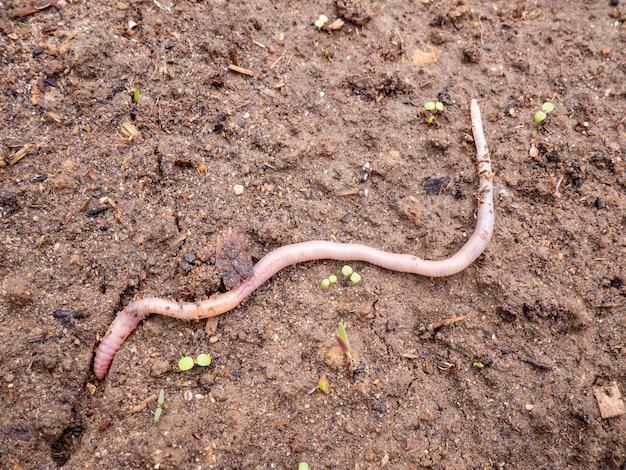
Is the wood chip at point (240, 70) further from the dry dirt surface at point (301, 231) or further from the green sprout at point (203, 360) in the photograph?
the green sprout at point (203, 360)

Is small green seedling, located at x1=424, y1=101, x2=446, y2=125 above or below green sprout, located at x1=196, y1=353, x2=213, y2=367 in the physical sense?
above

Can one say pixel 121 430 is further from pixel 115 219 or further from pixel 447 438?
pixel 447 438

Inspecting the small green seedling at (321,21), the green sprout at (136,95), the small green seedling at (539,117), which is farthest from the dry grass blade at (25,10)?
the small green seedling at (539,117)

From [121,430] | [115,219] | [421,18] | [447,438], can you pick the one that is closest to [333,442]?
[447,438]

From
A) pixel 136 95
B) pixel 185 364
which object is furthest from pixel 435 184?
pixel 136 95

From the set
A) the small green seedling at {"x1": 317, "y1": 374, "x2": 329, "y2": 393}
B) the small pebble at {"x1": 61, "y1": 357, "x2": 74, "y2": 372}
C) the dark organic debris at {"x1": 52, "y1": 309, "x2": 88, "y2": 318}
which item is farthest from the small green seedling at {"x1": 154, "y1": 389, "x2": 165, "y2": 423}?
the small green seedling at {"x1": 317, "y1": 374, "x2": 329, "y2": 393}

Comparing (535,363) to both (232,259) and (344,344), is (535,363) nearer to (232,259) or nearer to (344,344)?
(344,344)

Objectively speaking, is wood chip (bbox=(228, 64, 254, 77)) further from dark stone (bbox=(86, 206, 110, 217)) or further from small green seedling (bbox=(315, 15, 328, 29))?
dark stone (bbox=(86, 206, 110, 217))
